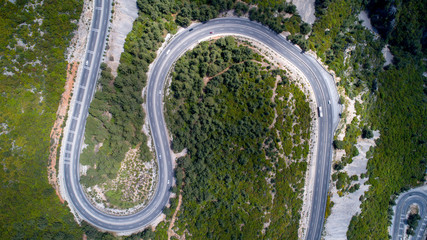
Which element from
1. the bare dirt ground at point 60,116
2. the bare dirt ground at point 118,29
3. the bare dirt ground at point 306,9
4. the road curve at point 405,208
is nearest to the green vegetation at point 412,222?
the road curve at point 405,208

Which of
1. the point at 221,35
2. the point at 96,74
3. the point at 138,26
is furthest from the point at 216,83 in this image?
the point at 96,74

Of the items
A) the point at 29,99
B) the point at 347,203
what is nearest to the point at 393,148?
the point at 347,203

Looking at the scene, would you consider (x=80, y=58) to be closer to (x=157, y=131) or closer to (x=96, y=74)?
(x=96, y=74)

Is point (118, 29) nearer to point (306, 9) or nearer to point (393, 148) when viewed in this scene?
point (306, 9)

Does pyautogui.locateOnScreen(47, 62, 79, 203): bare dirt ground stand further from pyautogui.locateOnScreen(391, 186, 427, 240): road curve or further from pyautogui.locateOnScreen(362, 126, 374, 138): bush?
pyautogui.locateOnScreen(391, 186, 427, 240): road curve

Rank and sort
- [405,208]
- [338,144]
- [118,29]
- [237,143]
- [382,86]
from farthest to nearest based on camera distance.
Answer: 1. [405,208]
2. [382,86]
3. [338,144]
4. [237,143]
5. [118,29]

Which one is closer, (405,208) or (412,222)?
(412,222)
